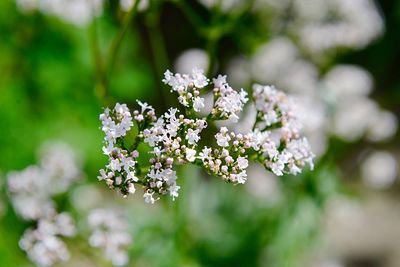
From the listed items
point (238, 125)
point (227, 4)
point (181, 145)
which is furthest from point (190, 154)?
point (227, 4)

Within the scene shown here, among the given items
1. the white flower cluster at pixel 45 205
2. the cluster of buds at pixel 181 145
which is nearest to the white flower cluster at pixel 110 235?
the white flower cluster at pixel 45 205

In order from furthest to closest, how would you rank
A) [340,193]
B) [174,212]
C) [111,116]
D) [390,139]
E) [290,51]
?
[390,139]
[290,51]
[340,193]
[174,212]
[111,116]

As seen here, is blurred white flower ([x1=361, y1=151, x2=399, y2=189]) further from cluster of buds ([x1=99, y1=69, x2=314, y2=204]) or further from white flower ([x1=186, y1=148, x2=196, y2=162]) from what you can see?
white flower ([x1=186, y1=148, x2=196, y2=162])

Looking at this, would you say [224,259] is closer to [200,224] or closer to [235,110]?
[200,224]

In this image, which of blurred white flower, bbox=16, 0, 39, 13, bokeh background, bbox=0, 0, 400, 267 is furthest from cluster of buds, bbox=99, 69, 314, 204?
blurred white flower, bbox=16, 0, 39, 13

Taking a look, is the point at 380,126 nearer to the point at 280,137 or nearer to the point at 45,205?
the point at 280,137

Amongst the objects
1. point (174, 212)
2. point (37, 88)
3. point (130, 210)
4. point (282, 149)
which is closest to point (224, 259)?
point (130, 210)

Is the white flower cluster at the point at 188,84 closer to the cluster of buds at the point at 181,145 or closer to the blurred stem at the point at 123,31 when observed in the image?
the cluster of buds at the point at 181,145

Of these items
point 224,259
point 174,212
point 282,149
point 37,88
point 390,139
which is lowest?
point 282,149
